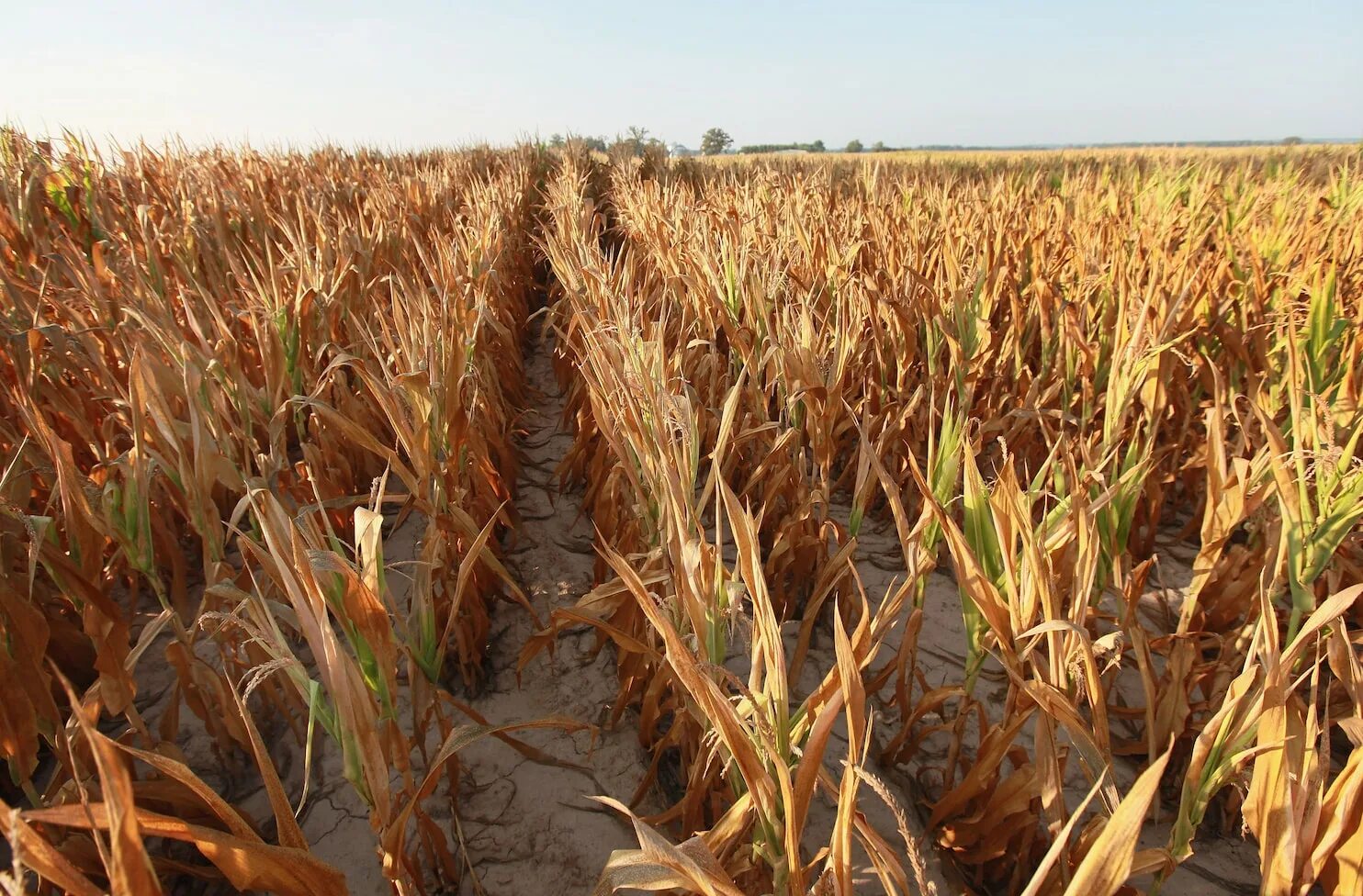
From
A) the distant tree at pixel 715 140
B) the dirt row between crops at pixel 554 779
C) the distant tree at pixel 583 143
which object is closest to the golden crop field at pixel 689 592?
the dirt row between crops at pixel 554 779

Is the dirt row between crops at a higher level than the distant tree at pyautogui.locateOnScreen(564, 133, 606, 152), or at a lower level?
lower

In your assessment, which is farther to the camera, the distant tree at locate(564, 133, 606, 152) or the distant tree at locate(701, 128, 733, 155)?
the distant tree at locate(701, 128, 733, 155)

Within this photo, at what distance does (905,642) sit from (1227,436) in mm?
1620

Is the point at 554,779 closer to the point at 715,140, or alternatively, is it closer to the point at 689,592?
the point at 689,592

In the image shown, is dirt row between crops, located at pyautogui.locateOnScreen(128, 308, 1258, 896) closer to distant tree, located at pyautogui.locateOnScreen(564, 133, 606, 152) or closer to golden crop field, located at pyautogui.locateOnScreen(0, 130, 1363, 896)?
golden crop field, located at pyautogui.locateOnScreen(0, 130, 1363, 896)

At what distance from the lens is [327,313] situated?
229 cm

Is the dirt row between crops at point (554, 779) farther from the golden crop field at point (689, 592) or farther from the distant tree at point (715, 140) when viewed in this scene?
the distant tree at point (715, 140)

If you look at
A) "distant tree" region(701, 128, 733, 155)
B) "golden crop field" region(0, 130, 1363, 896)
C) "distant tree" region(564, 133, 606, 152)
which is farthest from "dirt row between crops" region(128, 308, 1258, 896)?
"distant tree" region(701, 128, 733, 155)

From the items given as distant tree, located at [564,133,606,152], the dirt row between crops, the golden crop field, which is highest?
distant tree, located at [564,133,606,152]

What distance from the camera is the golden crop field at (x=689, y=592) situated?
771 mm

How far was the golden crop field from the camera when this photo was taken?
0.77m

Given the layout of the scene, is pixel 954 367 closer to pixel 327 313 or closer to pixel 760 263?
pixel 760 263

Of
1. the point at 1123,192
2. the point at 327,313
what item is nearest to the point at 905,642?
the point at 327,313

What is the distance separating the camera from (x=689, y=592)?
0.93 meters
